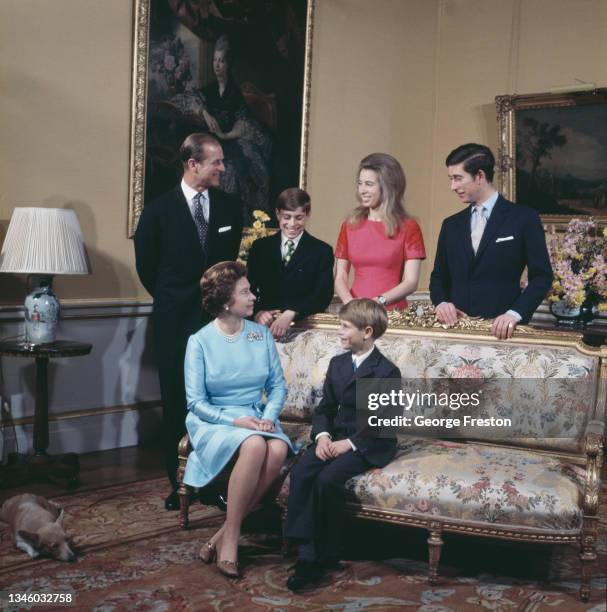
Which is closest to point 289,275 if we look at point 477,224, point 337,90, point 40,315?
point 477,224

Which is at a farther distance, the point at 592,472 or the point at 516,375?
the point at 516,375

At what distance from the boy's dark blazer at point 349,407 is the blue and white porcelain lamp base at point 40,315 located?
1.87m

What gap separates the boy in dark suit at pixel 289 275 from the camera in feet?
15.1

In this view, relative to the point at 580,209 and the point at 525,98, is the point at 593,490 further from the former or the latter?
the point at 525,98

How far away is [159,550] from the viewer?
3928mm

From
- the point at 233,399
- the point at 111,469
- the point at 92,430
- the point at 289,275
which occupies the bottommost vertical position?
the point at 111,469

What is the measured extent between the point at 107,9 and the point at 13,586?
3.73 metres

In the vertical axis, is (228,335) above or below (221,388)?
above

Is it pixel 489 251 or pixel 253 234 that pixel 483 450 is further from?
pixel 253 234

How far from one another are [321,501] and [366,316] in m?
0.82

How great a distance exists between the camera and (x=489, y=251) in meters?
4.27

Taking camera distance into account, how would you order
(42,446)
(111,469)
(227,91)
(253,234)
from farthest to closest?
(227,91) → (253,234) → (111,469) → (42,446)

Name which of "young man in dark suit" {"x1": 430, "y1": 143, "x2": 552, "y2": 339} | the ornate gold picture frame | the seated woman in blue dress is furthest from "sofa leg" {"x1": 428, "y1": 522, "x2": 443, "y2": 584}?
the ornate gold picture frame

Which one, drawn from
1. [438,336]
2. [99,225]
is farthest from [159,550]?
[99,225]
